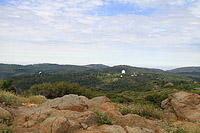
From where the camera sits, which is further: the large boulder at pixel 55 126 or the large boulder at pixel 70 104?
the large boulder at pixel 70 104

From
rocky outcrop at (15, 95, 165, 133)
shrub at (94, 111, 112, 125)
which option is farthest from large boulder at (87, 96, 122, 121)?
shrub at (94, 111, 112, 125)

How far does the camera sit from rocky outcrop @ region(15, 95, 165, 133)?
4.34m

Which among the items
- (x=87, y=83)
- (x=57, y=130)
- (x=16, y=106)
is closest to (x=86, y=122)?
(x=57, y=130)

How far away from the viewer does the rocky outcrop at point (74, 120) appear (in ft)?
14.2

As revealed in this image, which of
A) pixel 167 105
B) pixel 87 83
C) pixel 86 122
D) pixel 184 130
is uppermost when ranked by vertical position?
pixel 86 122

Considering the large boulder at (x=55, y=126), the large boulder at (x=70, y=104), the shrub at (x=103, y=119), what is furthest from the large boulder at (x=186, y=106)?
the large boulder at (x=55, y=126)

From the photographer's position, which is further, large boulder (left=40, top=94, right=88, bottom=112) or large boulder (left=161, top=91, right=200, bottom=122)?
large boulder (left=161, top=91, right=200, bottom=122)

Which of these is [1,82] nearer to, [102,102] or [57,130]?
[102,102]

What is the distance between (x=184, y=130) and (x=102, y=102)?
137 inches

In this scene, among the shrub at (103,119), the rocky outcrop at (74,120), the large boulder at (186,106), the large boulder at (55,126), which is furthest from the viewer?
the large boulder at (186,106)

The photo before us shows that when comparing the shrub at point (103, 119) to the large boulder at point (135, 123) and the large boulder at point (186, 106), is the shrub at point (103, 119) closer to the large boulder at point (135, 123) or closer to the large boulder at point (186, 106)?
the large boulder at point (135, 123)

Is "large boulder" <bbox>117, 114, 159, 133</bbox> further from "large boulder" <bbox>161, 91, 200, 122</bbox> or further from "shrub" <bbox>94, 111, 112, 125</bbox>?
"large boulder" <bbox>161, 91, 200, 122</bbox>

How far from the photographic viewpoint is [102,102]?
758cm

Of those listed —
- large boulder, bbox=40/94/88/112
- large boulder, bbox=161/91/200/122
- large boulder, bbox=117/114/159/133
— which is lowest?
large boulder, bbox=161/91/200/122
